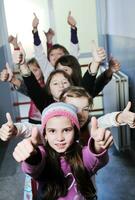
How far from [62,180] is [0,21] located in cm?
316

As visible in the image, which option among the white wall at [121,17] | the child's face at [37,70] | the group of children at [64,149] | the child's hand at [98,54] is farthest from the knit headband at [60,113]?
the white wall at [121,17]

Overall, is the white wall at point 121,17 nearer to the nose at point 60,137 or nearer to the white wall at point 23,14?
the white wall at point 23,14

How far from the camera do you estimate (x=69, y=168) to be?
41.6 inches

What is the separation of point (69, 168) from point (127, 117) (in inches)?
11.7

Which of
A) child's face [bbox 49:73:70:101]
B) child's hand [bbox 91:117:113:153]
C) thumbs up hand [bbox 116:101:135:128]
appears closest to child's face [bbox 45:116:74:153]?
child's hand [bbox 91:117:113:153]

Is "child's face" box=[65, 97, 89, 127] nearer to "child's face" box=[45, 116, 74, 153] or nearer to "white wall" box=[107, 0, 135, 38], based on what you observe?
"child's face" box=[45, 116, 74, 153]

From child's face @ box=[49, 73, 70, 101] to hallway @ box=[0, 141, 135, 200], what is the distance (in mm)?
949

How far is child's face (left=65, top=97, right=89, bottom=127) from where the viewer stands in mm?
1351

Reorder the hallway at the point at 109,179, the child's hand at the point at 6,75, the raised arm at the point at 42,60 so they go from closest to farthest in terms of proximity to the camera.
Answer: the child's hand at the point at 6,75, the hallway at the point at 109,179, the raised arm at the point at 42,60

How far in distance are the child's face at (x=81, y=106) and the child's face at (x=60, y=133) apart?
1.00ft

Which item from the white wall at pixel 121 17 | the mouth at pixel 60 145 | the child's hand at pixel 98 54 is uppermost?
the white wall at pixel 121 17

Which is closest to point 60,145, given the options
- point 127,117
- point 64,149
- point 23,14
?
point 64,149

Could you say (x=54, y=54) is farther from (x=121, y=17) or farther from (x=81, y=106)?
(x=121, y=17)

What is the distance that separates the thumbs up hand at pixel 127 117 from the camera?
3.78ft
